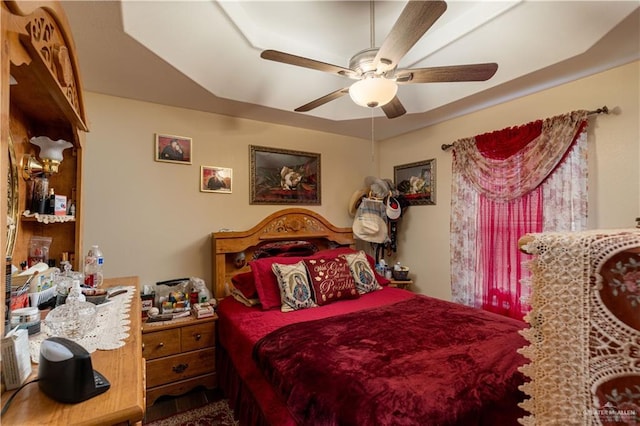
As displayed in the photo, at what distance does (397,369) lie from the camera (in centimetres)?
130

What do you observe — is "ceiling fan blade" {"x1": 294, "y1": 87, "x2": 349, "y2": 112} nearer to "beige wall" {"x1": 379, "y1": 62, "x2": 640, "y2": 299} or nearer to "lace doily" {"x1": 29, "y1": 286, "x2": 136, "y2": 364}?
"lace doily" {"x1": 29, "y1": 286, "x2": 136, "y2": 364}

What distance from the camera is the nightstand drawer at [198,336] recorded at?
7.29ft

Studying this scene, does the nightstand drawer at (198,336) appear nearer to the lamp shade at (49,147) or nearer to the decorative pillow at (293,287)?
the decorative pillow at (293,287)

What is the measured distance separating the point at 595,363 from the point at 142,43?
238cm

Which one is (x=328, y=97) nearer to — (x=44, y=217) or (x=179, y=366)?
(x=44, y=217)

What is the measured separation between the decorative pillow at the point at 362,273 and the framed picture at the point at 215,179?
4.48 ft

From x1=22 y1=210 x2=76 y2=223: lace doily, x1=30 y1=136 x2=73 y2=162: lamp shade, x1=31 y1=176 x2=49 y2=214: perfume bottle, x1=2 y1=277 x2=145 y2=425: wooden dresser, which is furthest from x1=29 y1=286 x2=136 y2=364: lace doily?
x1=30 y1=136 x2=73 y2=162: lamp shade

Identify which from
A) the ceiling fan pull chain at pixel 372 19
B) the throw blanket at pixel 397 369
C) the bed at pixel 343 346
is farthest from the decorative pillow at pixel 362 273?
the ceiling fan pull chain at pixel 372 19

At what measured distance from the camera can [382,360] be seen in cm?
138

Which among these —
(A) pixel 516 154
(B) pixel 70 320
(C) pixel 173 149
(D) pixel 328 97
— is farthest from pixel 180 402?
(A) pixel 516 154

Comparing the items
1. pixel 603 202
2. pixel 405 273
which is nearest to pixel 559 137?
pixel 603 202

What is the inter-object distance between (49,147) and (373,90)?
178cm

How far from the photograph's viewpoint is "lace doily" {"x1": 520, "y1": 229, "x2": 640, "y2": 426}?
454mm

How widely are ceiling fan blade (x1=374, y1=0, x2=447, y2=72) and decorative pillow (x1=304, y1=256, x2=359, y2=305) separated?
1.61m
